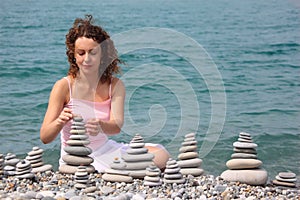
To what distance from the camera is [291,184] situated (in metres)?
5.19

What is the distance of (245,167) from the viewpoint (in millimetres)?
5273

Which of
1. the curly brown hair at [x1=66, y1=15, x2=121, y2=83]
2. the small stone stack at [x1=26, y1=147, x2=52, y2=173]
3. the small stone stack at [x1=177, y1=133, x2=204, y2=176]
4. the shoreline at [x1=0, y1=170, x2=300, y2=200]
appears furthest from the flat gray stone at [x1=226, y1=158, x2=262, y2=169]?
the small stone stack at [x1=26, y1=147, x2=52, y2=173]

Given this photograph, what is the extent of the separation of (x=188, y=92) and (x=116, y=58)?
273 inches

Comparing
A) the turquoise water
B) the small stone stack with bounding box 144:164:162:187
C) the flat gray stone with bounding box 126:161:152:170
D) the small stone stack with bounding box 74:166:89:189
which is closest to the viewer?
the small stone stack with bounding box 74:166:89:189

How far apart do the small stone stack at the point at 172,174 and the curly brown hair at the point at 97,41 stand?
125 cm

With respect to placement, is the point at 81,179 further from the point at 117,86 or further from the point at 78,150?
the point at 117,86

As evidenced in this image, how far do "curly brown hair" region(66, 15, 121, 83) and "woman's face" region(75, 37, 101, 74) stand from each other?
0.16 ft

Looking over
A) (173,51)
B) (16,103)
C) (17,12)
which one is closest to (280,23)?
(173,51)

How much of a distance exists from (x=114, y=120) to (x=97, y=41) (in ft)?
2.48

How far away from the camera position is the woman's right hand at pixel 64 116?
5.11 metres

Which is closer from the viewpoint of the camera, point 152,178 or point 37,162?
point 152,178

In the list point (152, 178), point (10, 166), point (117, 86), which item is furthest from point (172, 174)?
point (10, 166)

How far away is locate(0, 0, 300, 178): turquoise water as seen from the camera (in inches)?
336

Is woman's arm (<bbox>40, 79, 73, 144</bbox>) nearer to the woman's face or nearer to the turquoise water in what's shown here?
the woman's face
